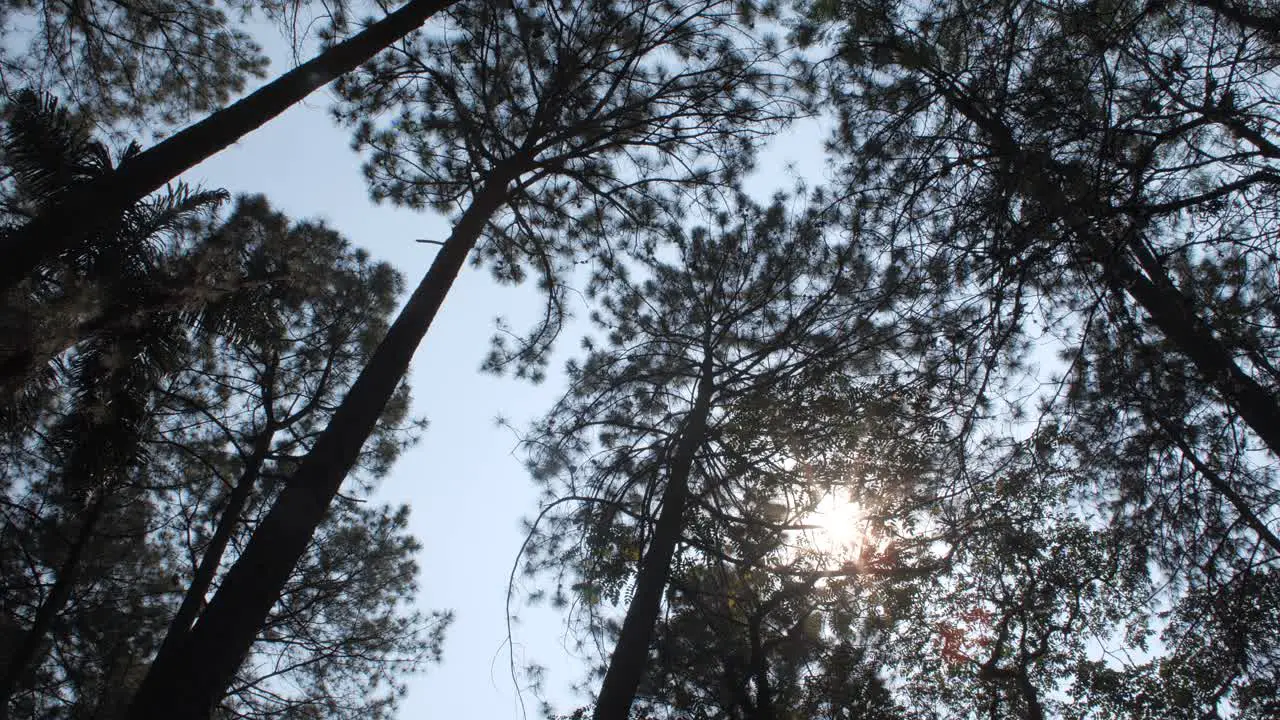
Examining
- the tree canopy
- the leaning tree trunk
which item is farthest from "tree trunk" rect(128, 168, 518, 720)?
the leaning tree trunk

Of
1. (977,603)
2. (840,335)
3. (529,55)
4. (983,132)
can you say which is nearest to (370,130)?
(529,55)

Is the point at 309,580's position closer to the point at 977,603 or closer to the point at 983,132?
the point at 983,132

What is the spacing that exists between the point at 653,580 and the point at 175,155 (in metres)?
4.88

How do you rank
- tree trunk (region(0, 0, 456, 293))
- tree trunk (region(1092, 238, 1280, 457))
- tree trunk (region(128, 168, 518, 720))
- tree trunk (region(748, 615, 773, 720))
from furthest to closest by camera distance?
1. tree trunk (region(748, 615, 773, 720))
2. tree trunk (region(1092, 238, 1280, 457))
3. tree trunk (region(0, 0, 456, 293))
4. tree trunk (region(128, 168, 518, 720))

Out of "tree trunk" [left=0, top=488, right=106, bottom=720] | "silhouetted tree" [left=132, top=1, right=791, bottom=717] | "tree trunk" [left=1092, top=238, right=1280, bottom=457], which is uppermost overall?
"silhouetted tree" [left=132, top=1, right=791, bottom=717]

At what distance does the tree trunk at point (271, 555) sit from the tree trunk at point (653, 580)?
2.98 metres

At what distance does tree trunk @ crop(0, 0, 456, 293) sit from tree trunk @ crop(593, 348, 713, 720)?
15.1 feet

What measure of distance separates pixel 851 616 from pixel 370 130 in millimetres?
7572

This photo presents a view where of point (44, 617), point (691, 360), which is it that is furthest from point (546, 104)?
point (44, 617)

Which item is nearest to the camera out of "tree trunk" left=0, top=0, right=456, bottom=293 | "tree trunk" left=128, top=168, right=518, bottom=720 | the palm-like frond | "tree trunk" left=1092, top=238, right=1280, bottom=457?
"tree trunk" left=128, top=168, right=518, bottom=720

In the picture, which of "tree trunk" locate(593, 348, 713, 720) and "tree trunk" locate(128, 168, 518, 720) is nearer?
"tree trunk" locate(128, 168, 518, 720)

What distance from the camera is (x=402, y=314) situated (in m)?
4.67

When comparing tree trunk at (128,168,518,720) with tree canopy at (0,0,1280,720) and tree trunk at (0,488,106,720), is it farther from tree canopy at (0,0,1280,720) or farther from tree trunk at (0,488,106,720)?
tree trunk at (0,488,106,720)

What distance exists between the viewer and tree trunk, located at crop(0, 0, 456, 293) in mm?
3021
